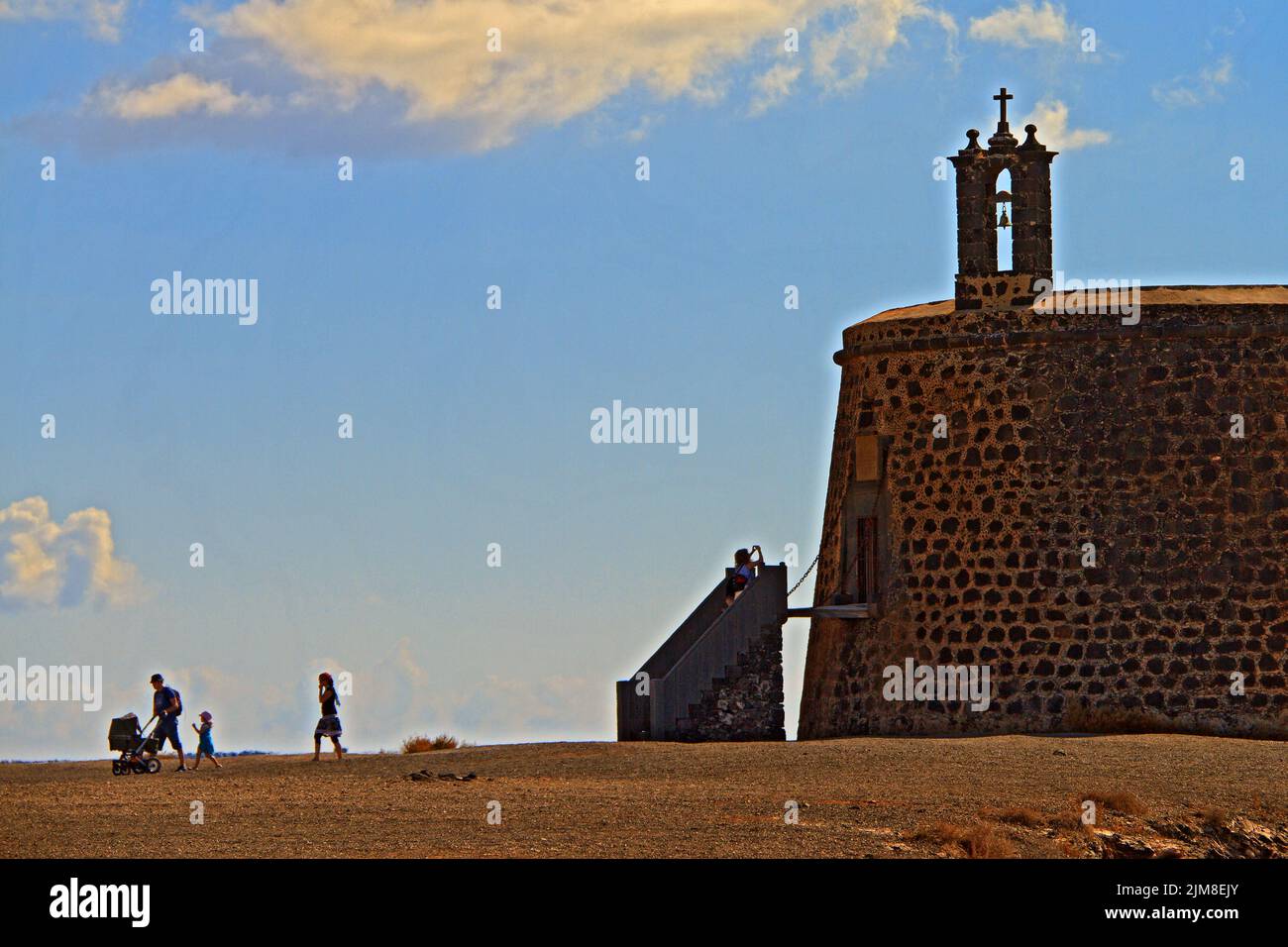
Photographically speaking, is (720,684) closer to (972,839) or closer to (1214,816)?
(1214,816)

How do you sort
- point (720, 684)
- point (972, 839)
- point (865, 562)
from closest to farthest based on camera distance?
1. point (972, 839)
2. point (720, 684)
3. point (865, 562)

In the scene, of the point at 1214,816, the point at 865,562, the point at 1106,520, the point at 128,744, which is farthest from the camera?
the point at 865,562

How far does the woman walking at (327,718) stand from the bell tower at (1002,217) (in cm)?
925

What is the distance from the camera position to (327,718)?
28.1 metres

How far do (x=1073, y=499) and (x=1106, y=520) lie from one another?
0.46 meters

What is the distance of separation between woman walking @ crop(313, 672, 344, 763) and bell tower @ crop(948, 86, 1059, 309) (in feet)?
30.3

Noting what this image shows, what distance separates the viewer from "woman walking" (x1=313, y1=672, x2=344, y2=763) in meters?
28.0

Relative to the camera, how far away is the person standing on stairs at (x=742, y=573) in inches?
1224

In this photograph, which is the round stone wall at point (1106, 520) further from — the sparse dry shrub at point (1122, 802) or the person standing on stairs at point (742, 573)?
the sparse dry shrub at point (1122, 802)

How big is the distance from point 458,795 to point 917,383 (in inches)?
446

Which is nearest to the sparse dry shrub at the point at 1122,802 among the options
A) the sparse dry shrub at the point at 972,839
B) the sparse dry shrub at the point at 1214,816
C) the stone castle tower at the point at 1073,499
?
the sparse dry shrub at the point at 1214,816

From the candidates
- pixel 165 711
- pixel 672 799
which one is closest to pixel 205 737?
pixel 165 711

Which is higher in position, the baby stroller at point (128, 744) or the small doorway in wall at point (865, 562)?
the small doorway in wall at point (865, 562)
